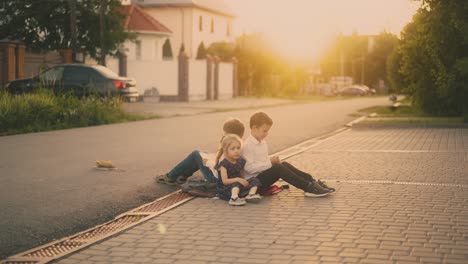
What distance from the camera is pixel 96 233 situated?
6852 millimetres

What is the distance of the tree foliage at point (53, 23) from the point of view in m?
34.7

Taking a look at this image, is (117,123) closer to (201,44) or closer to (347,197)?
(347,197)

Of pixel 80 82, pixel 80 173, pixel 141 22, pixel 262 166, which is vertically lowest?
pixel 80 173

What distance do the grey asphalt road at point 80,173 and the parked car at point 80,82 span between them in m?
5.25

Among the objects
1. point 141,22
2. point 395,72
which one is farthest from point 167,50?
point 395,72

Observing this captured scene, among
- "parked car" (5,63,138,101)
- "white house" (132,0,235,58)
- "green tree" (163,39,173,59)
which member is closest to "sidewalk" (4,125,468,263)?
"parked car" (5,63,138,101)

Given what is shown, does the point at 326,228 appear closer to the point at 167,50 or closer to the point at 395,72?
the point at 395,72

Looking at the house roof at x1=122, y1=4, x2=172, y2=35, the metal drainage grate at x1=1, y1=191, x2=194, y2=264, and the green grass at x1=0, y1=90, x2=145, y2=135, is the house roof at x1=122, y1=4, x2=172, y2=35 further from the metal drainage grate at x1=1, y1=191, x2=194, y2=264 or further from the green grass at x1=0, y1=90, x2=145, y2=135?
the metal drainage grate at x1=1, y1=191, x2=194, y2=264

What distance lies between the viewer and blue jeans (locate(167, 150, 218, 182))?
8.99 metres

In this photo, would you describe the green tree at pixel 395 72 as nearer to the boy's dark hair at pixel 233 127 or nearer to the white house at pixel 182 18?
the boy's dark hair at pixel 233 127

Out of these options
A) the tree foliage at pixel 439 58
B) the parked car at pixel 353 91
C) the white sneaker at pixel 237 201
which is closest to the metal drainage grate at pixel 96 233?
the white sneaker at pixel 237 201

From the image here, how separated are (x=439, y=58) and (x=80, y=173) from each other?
692 inches

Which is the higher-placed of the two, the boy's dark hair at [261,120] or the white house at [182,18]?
the white house at [182,18]

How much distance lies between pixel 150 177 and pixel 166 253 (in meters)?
4.65
